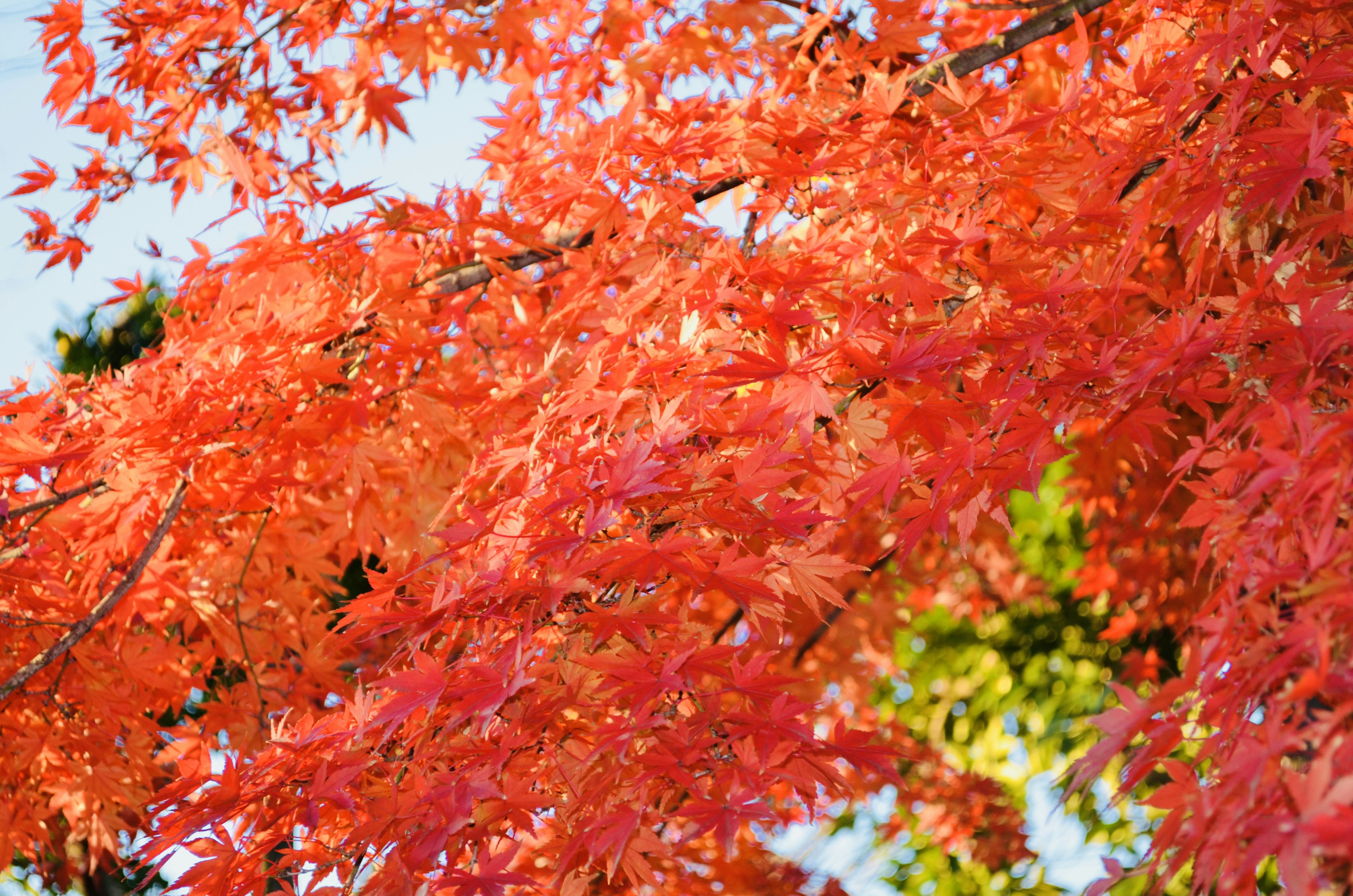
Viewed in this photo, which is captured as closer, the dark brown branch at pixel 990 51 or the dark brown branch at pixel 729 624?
the dark brown branch at pixel 990 51

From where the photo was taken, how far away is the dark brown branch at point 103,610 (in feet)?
7.22

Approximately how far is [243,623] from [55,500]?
0.76 m

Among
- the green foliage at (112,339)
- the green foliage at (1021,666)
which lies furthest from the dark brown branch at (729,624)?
the green foliage at (112,339)

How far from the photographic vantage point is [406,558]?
281cm

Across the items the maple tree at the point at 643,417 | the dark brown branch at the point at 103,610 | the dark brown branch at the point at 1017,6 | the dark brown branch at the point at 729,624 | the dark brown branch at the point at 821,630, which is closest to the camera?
the maple tree at the point at 643,417

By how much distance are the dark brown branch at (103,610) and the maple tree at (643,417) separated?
0.06 feet

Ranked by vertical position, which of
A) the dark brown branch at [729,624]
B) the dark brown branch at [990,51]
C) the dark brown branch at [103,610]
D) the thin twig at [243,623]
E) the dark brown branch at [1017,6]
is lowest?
the dark brown branch at [729,624]

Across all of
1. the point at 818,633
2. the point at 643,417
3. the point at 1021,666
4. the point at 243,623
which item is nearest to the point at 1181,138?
the point at 643,417

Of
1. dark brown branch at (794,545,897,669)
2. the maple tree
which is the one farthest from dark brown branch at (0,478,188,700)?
dark brown branch at (794,545,897,669)

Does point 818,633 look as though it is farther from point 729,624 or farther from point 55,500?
point 55,500

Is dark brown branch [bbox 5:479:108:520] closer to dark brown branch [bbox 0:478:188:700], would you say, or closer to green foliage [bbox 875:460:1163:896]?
dark brown branch [bbox 0:478:188:700]

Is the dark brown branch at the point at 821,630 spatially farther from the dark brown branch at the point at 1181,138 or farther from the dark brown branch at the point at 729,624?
the dark brown branch at the point at 1181,138

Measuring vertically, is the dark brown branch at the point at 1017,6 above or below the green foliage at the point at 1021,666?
above

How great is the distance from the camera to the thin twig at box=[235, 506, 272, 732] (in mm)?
2803
